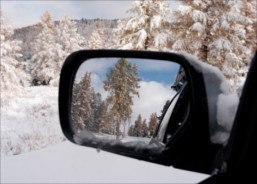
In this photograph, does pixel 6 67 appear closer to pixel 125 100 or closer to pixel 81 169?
pixel 81 169

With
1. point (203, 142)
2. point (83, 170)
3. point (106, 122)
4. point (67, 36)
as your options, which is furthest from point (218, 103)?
point (67, 36)

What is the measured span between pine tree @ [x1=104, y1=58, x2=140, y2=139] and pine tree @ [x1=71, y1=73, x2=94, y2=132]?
158 mm

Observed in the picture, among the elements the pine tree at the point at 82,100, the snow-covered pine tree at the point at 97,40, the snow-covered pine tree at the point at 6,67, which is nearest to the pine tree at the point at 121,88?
the pine tree at the point at 82,100

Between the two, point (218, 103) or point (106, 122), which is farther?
point (106, 122)

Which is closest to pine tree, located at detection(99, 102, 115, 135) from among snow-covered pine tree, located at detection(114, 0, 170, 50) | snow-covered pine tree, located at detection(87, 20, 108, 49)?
snow-covered pine tree, located at detection(114, 0, 170, 50)

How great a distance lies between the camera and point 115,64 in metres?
1.94

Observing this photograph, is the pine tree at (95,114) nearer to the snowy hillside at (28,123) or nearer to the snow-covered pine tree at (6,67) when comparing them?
the snowy hillside at (28,123)

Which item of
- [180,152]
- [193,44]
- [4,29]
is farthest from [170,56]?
[4,29]

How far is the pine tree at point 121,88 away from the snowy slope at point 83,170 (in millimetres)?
2362

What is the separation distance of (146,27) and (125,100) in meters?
22.5

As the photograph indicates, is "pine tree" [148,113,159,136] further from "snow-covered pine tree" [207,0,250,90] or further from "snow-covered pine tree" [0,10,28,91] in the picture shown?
"snow-covered pine tree" [0,10,28,91]

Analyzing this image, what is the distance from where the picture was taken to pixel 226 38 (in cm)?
1939

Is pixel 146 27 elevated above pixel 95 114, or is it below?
below

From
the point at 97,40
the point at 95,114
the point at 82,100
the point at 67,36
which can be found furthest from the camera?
the point at 97,40
